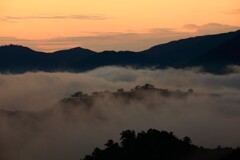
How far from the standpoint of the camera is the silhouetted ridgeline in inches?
3310

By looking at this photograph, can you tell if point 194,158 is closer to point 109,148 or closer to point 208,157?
point 208,157

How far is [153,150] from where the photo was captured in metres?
84.3

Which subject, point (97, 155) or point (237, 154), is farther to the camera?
point (97, 155)

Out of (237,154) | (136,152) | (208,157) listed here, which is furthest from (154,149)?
(237,154)

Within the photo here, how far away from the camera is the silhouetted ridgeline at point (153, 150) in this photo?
276 feet

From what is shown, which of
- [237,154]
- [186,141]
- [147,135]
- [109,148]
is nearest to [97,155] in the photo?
[109,148]

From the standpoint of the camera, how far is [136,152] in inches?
3334

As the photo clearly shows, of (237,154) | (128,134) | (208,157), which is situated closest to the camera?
(237,154)

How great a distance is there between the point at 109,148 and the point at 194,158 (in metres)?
13.0

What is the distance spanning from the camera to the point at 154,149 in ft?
277

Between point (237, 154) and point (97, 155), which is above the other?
point (237, 154)

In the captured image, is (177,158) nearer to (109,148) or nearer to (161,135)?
(161,135)

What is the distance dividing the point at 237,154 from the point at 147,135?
22.3m

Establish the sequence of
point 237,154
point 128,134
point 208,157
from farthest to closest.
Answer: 1. point 128,134
2. point 208,157
3. point 237,154
